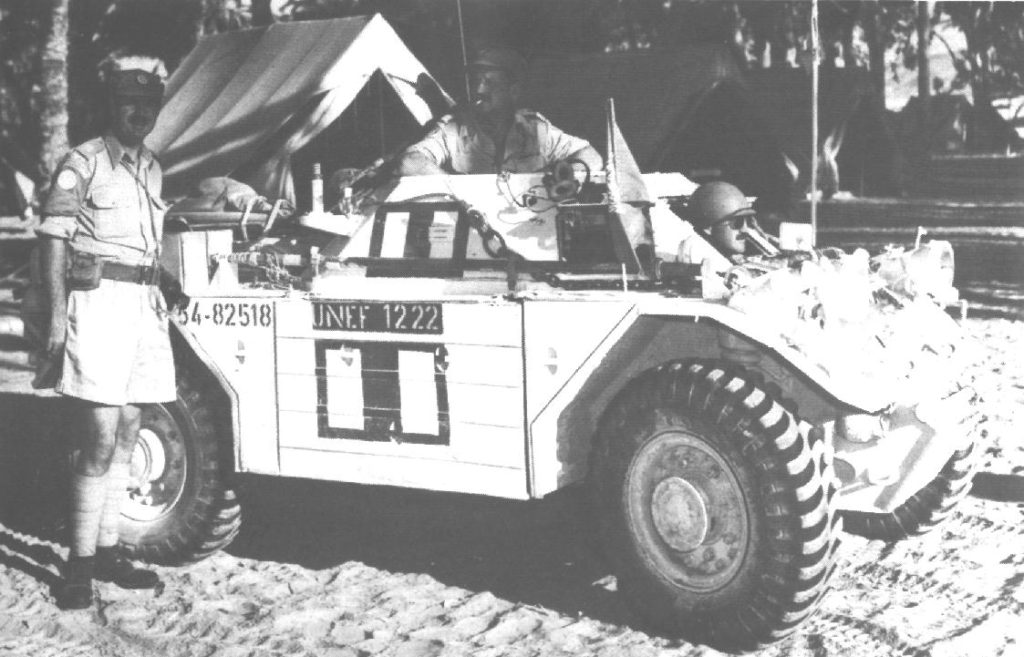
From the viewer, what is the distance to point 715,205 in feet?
19.5

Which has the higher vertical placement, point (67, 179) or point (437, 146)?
point (437, 146)

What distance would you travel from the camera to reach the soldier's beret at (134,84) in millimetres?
5617

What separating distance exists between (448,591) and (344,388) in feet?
3.03

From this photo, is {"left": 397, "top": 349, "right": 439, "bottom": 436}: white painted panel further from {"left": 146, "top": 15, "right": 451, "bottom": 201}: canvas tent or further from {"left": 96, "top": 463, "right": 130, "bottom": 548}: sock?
{"left": 146, "top": 15, "right": 451, "bottom": 201}: canvas tent

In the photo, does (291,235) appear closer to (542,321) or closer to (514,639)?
(542,321)

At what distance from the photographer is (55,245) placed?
5488mm

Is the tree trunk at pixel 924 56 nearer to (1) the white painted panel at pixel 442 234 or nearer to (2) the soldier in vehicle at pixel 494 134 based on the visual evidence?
(2) the soldier in vehicle at pixel 494 134

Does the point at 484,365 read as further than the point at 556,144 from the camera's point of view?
No

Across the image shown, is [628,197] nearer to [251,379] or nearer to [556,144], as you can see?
[556,144]

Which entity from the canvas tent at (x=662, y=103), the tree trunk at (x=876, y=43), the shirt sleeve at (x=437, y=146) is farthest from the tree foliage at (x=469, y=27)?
the shirt sleeve at (x=437, y=146)

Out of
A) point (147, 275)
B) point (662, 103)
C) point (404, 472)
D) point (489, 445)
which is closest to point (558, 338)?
point (489, 445)

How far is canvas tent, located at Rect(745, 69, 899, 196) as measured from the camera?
2863 cm

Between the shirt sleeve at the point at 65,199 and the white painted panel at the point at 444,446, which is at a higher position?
the shirt sleeve at the point at 65,199

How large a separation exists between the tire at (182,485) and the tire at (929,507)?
280 centimetres
